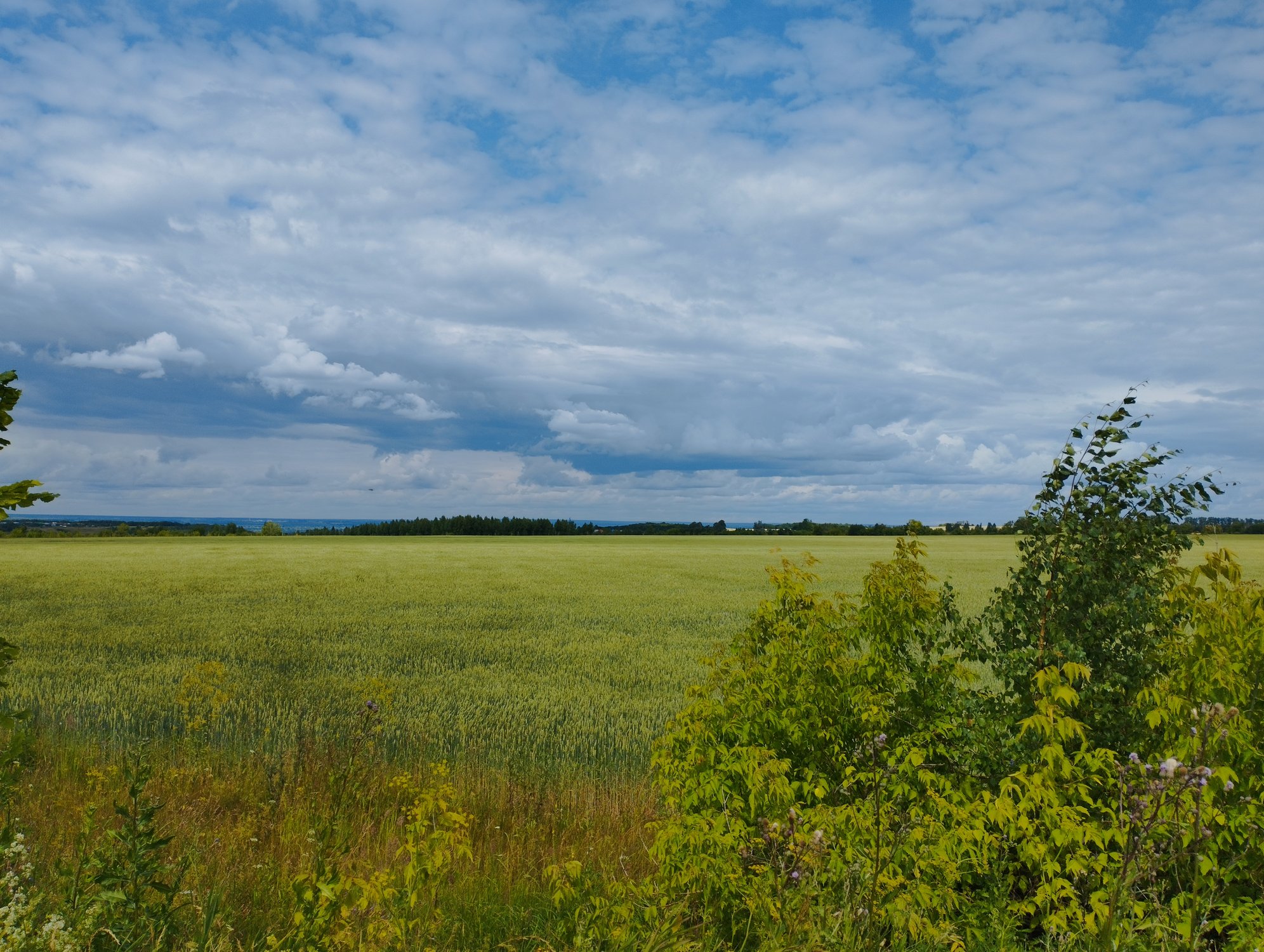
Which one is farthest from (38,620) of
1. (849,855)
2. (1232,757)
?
(1232,757)

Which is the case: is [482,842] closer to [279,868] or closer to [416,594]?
[279,868]

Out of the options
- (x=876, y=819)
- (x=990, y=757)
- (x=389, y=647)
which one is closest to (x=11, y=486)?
(x=876, y=819)

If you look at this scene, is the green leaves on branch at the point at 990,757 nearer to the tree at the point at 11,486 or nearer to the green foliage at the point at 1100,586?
the green foliage at the point at 1100,586

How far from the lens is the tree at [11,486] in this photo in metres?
3.38

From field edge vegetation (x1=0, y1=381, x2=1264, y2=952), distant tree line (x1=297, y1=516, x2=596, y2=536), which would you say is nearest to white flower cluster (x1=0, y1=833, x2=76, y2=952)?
field edge vegetation (x1=0, y1=381, x2=1264, y2=952)

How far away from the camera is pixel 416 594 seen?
3225cm

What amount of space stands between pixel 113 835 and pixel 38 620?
25.8 metres

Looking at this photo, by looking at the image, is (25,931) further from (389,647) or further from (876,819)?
(389,647)

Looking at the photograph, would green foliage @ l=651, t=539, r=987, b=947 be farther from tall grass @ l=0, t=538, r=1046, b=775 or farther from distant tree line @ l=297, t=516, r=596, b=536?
distant tree line @ l=297, t=516, r=596, b=536

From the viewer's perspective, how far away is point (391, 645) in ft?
67.4

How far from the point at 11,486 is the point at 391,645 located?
18.1m

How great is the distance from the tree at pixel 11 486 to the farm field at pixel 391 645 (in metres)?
5.05

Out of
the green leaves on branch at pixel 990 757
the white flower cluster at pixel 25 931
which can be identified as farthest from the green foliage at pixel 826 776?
the white flower cluster at pixel 25 931

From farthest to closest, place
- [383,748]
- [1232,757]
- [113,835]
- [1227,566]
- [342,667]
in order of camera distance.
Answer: [342,667] < [383,748] < [1227,566] < [1232,757] < [113,835]
